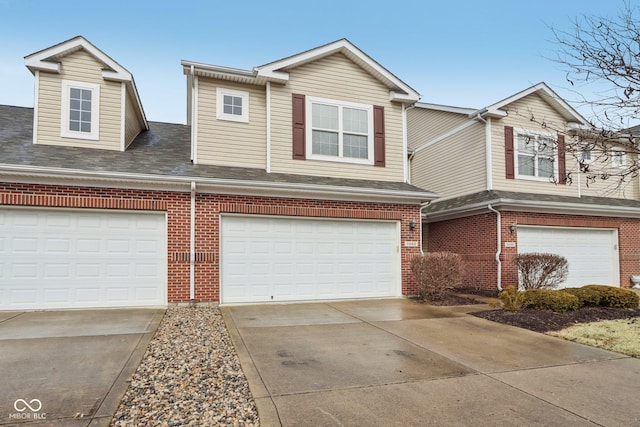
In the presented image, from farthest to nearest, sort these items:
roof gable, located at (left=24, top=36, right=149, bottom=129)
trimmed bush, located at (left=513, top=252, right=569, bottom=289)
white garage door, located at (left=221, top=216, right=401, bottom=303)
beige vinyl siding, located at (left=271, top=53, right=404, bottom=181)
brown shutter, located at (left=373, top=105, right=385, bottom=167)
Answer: brown shutter, located at (left=373, top=105, right=385, bottom=167) < beige vinyl siding, located at (left=271, top=53, right=404, bottom=181) < trimmed bush, located at (left=513, top=252, right=569, bottom=289) < roof gable, located at (left=24, top=36, right=149, bottom=129) < white garage door, located at (left=221, top=216, right=401, bottom=303)

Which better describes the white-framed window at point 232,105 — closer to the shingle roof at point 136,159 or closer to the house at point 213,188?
the house at point 213,188

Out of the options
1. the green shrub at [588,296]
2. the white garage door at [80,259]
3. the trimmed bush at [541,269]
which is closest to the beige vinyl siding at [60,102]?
the white garage door at [80,259]

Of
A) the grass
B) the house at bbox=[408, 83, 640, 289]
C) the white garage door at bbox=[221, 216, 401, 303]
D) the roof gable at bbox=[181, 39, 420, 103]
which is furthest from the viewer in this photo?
the house at bbox=[408, 83, 640, 289]

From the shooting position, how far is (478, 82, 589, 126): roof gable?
12.6m

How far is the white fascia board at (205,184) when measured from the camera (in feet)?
26.4

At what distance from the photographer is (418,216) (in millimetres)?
10945

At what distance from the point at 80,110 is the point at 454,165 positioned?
457 inches

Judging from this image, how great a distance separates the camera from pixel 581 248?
12.9 meters

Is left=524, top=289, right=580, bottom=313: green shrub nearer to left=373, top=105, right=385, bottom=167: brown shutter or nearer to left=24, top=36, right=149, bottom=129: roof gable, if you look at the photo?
left=373, top=105, right=385, bottom=167: brown shutter

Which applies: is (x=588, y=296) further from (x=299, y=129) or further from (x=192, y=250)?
(x=192, y=250)

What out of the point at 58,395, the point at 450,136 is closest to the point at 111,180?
the point at 58,395

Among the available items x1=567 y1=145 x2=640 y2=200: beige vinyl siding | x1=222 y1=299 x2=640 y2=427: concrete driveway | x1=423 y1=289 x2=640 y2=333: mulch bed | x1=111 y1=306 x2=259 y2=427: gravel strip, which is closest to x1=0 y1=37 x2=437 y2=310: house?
x1=222 y1=299 x2=640 y2=427: concrete driveway

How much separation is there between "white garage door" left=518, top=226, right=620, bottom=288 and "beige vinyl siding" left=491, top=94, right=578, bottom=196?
145cm

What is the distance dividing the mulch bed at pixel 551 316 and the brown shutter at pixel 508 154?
5.17m
